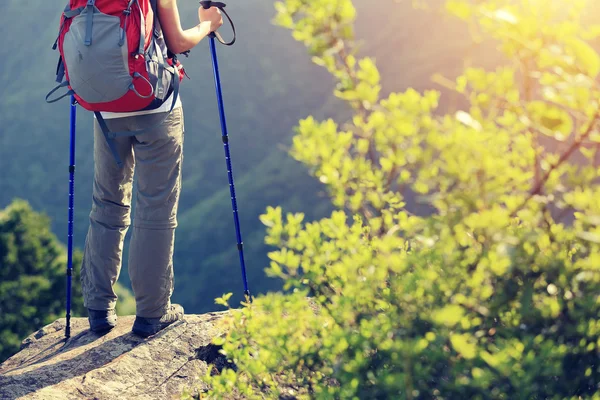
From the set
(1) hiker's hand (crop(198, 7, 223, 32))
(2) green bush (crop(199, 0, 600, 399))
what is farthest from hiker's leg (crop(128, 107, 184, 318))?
(2) green bush (crop(199, 0, 600, 399))

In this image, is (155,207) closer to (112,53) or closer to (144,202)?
(144,202)

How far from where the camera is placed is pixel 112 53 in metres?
3.23

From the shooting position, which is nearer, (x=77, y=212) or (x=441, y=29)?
(x=77, y=212)

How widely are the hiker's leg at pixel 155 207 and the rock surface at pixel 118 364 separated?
0.70 feet

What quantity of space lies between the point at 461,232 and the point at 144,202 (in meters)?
2.00

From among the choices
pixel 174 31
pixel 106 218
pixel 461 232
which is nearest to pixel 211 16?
pixel 174 31

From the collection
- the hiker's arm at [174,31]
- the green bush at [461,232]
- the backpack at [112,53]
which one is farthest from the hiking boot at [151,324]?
the green bush at [461,232]

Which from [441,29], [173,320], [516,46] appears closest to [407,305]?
[516,46]

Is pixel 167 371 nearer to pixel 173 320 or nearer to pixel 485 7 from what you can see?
pixel 173 320

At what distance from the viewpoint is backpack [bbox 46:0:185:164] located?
3211 millimetres

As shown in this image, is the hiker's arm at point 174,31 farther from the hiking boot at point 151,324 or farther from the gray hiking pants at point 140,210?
the hiking boot at point 151,324

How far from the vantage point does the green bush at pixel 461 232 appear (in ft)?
6.30

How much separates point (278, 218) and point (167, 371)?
5.67 ft

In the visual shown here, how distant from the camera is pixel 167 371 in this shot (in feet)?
11.8
